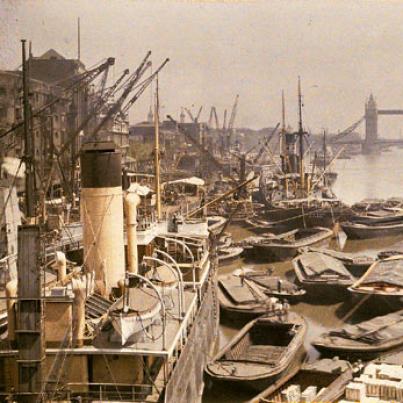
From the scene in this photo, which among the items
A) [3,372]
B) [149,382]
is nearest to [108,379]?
[149,382]

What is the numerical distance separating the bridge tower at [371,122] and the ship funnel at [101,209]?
839 centimetres

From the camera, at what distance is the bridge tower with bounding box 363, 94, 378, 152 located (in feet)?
48.2

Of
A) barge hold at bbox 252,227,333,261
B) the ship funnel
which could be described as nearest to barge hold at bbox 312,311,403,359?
the ship funnel

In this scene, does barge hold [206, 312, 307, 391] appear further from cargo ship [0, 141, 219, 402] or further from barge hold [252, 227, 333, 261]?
barge hold [252, 227, 333, 261]

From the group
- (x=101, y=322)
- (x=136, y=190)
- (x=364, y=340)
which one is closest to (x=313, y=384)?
(x=364, y=340)

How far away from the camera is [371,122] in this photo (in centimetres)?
1630

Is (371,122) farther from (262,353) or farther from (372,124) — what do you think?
(262,353)

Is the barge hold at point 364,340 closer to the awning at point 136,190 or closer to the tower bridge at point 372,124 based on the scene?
the awning at point 136,190

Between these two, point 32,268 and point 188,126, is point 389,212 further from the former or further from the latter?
point 32,268

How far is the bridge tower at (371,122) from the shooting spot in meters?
14.7

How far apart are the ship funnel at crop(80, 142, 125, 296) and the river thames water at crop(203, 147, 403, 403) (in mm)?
2173

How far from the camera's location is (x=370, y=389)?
6.80 m

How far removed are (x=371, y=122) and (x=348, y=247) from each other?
14.6 feet

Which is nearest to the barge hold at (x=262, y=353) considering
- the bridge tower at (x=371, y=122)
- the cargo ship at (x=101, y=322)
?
the cargo ship at (x=101, y=322)
